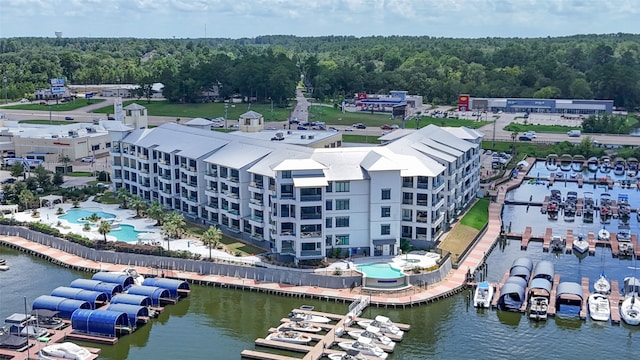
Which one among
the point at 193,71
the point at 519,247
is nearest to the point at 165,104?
the point at 193,71

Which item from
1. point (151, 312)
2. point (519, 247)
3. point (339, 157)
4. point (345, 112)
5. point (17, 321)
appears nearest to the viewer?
point (17, 321)

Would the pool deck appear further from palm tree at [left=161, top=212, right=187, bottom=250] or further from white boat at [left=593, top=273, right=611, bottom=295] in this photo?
white boat at [left=593, top=273, right=611, bottom=295]

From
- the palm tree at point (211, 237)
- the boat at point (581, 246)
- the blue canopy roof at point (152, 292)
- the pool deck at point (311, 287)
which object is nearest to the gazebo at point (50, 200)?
the pool deck at point (311, 287)

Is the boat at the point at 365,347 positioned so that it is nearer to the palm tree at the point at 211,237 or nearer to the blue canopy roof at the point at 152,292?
the blue canopy roof at the point at 152,292

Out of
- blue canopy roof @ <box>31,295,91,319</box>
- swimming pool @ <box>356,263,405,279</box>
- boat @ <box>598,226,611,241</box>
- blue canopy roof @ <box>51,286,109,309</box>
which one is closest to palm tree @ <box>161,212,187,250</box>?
blue canopy roof @ <box>51,286,109,309</box>

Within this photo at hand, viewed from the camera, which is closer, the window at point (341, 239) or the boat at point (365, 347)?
the boat at point (365, 347)

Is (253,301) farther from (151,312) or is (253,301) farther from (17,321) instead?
(17,321)
